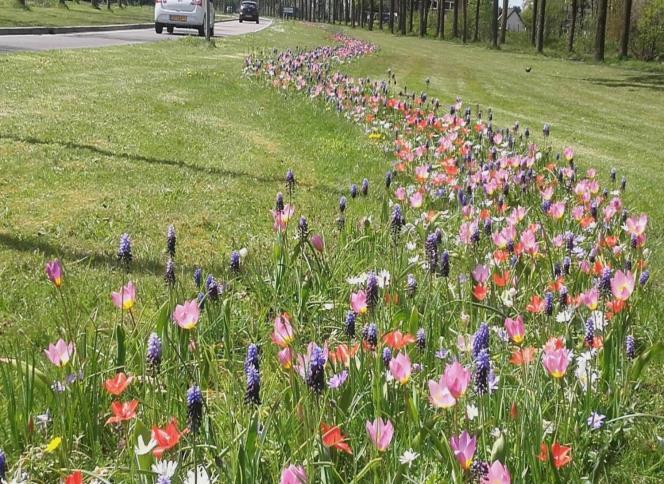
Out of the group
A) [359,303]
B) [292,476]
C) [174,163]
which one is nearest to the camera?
[292,476]

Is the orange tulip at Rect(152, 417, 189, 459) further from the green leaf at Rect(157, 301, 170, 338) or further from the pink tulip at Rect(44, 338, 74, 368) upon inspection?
the green leaf at Rect(157, 301, 170, 338)

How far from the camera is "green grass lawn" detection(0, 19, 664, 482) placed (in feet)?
13.4

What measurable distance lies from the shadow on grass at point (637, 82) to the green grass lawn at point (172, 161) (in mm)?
6966

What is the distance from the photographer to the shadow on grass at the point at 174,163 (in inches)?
246

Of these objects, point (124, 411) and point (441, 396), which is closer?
point (441, 396)

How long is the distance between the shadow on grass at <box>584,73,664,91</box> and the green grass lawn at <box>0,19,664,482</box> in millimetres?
6966

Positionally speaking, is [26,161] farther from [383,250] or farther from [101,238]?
[383,250]

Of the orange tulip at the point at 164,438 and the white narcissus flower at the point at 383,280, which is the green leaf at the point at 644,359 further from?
the orange tulip at the point at 164,438

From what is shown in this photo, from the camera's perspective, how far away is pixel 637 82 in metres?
23.3

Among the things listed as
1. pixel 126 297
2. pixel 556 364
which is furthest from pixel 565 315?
pixel 126 297

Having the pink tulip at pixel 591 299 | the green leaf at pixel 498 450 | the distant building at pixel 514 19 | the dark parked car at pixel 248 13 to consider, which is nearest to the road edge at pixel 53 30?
the pink tulip at pixel 591 299

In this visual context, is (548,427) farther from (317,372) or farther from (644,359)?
(317,372)

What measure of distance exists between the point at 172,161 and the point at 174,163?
93mm

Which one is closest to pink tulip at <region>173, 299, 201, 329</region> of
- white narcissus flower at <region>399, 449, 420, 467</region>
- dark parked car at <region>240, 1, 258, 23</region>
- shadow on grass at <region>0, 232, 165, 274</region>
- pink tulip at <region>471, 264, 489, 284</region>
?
white narcissus flower at <region>399, 449, 420, 467</region>
